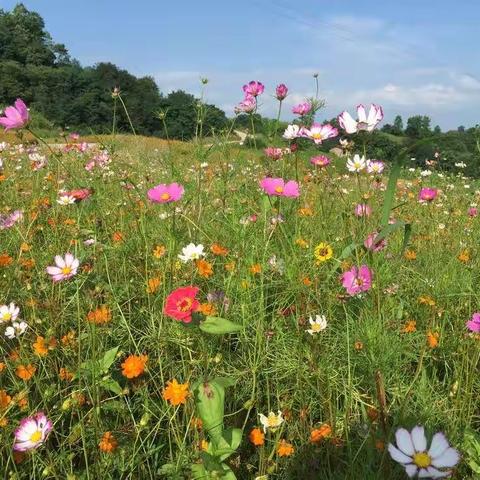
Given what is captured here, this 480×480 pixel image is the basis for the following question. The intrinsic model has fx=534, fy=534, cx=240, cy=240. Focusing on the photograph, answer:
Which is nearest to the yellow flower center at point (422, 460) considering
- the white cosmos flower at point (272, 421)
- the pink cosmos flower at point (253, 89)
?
the white cosmos flower at point (272, 421)

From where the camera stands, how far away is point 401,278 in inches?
73.5

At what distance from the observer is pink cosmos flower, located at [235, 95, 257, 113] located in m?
2.10

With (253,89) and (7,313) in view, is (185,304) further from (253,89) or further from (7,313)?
(253,89)

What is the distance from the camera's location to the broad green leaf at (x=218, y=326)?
3.22 feet

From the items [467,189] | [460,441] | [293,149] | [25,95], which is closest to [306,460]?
[460,441]

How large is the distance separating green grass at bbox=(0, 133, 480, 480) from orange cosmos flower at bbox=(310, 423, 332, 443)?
0.07 feet

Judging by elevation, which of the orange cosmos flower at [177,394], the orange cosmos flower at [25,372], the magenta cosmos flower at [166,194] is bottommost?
the orange cosmos flower at [25,372]

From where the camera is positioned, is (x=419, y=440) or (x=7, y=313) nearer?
(x=419, y=440)

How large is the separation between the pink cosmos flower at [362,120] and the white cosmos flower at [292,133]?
22.1 inches

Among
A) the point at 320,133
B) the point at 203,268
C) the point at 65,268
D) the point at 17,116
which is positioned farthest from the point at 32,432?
the point at 320,133

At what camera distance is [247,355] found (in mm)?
1446

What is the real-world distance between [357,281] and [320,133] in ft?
2.19

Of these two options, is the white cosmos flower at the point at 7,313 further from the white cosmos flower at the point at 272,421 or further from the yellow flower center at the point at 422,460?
the yellow flower center at the point at 422,460

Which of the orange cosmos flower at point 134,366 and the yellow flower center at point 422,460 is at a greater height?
the yellow flower center at point 422,460
